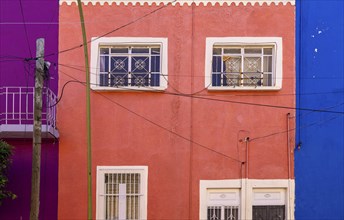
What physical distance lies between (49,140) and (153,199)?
9.80 ft

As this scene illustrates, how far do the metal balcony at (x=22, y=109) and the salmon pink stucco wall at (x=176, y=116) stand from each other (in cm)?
41

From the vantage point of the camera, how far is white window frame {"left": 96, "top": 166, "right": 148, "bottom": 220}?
46.1 ft

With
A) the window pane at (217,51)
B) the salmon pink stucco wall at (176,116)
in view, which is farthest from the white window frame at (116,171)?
the window pane at (217,51)

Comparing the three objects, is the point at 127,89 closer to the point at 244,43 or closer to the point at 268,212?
the point at 244,43

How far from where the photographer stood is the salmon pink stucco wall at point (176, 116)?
46.4 ft

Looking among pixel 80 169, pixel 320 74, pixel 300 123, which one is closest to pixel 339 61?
pixel 320 74

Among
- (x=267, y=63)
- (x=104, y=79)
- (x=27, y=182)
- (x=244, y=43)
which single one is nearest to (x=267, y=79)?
(x=267, y=63)

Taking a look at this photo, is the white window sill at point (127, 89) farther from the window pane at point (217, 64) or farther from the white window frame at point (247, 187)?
the white window frame at point (247, 187)

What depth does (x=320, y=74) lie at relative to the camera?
14367 millimetres

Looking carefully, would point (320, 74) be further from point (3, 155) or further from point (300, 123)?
point (3, 155)

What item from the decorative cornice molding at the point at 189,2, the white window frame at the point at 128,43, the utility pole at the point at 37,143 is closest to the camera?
the utility pole at the point at 37,143

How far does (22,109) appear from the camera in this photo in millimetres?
14242

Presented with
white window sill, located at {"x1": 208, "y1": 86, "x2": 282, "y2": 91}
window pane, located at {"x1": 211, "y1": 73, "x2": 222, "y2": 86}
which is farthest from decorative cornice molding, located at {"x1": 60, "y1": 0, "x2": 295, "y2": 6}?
white window sill, located at {"x1": 208, "y1": 86, "x2": 282, "y2": 91}

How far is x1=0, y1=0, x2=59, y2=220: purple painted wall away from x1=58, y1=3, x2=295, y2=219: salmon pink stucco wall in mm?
241
